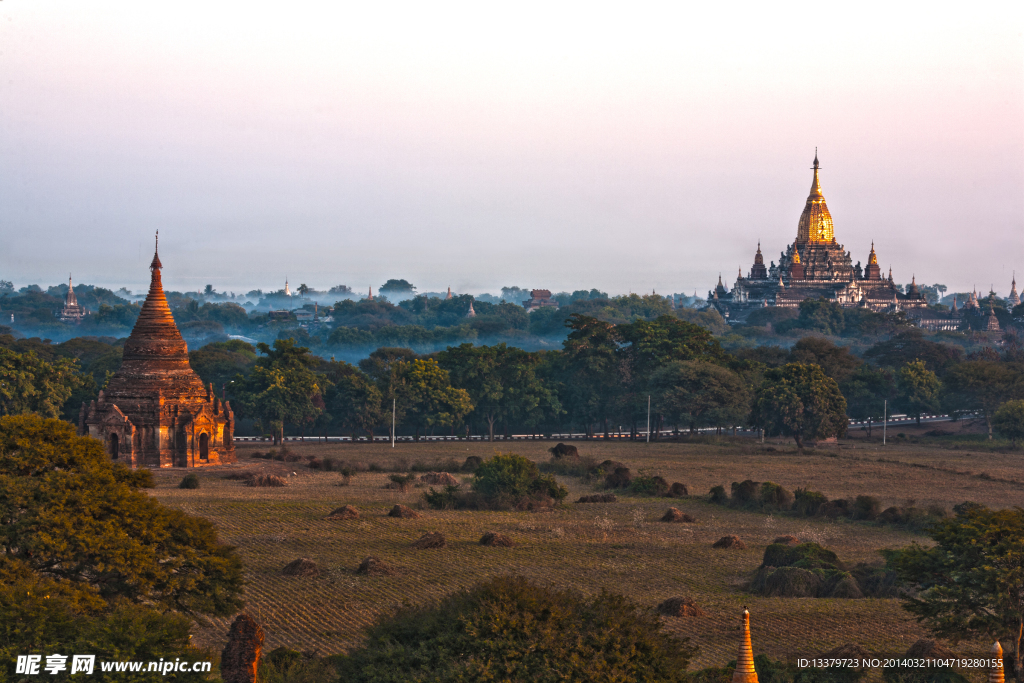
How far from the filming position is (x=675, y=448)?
71.8 metres

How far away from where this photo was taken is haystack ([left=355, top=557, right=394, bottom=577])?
33.2 metres

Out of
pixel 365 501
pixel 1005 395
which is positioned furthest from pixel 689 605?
pixel 1005 395

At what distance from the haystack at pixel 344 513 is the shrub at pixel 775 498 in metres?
17.5

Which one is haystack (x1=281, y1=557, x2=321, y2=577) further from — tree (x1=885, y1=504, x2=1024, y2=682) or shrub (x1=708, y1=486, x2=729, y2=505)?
shrub (x1=708, y1=486, x2=729, y2=505)

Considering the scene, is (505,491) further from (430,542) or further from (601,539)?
(430,542)

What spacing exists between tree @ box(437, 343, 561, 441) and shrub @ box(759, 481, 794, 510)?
29.5m

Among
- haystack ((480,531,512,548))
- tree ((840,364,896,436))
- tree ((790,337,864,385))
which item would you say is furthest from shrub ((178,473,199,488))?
tree ((790,337,864,385))

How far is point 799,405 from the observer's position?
70500 millimetres

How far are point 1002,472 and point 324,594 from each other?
42044 millimetres

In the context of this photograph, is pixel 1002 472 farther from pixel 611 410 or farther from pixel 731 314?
pixel 731 314

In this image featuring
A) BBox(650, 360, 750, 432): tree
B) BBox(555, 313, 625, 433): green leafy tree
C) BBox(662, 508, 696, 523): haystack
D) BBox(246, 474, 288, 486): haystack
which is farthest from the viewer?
BBox(555, 313, 625, 433): green leafy tree

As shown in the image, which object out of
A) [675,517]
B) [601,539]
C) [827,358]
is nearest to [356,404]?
[675,517]

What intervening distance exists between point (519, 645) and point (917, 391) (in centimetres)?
7122

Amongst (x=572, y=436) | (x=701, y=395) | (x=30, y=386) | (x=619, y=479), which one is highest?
(x=30, y=386)
